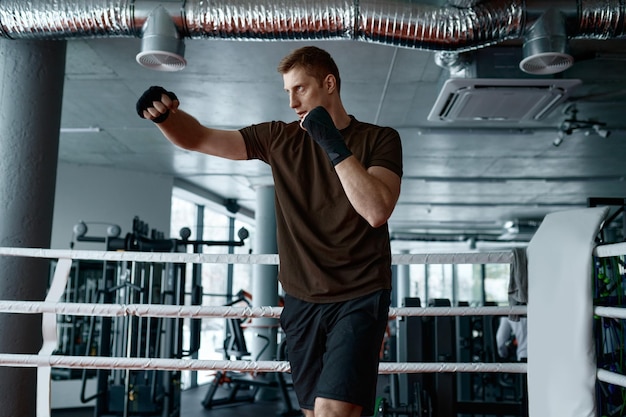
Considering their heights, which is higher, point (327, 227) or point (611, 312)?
point (327, 227)

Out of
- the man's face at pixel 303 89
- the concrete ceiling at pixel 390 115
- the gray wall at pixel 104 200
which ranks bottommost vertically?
the man's face at pixel 303 89

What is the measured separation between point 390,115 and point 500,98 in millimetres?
1803

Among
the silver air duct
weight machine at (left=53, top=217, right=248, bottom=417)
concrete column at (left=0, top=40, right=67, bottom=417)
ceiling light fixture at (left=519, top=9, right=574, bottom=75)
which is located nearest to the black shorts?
the silver air duct

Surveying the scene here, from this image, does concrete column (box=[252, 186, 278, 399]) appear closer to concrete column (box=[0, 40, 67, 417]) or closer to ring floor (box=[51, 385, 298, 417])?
ring floor (box=[51, 385, 298, 417])

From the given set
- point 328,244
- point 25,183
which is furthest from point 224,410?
point 328,244

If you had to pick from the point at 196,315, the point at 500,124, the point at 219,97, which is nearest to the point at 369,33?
the point at 196,315

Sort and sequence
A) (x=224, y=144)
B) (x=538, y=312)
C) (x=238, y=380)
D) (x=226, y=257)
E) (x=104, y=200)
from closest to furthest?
(x=224, y=144), (x=538, y=312), (x=226, y=257), (x=238, y=380), (x=104, y=200)

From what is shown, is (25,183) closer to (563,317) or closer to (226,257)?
(226,257)

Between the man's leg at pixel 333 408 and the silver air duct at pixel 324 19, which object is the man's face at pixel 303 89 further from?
the silver air duct at pixel 324 19

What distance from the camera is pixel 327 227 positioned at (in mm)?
1514

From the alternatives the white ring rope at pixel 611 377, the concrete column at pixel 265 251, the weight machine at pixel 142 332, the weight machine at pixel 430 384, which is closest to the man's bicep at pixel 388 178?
the white ring rope at pixel 611 377

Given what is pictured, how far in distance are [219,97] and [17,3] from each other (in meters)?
2.59

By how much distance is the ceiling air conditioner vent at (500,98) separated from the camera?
14.5 feet

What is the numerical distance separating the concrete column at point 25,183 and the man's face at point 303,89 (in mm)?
2735
